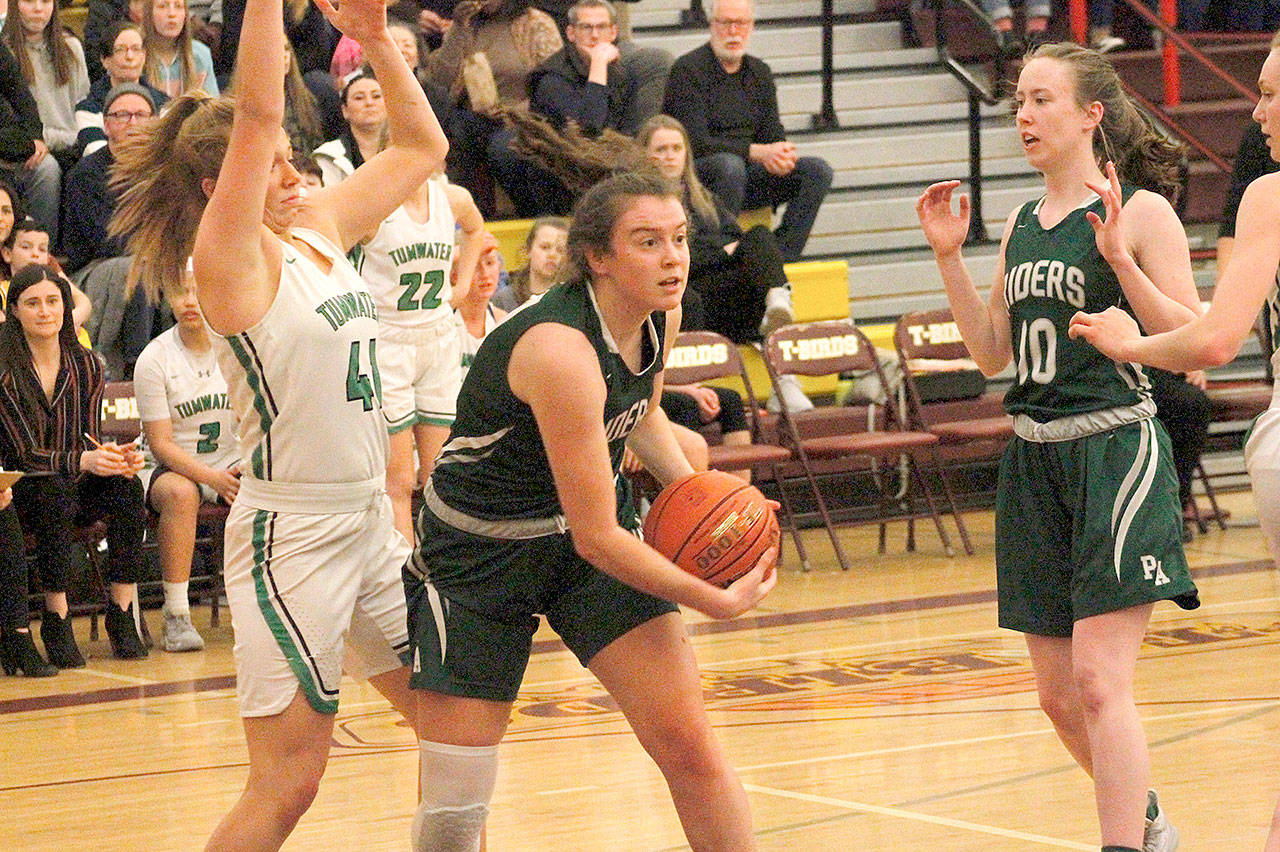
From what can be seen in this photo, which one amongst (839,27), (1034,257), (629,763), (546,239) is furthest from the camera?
(839,27)

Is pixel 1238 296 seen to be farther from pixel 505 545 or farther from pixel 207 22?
pixel 207 22

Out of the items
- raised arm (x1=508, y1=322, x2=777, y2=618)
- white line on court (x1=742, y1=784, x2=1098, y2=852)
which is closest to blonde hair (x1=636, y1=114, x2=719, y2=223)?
white line on court (x1=742, y1=784, x2=1098, y2=852)

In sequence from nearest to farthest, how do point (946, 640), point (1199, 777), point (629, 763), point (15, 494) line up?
point (1199, 777)
point (629, 763)
point (946, 640)
point (15, 494)

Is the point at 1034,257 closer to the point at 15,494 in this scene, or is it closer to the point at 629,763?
the point at 629,763

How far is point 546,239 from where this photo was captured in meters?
8.12

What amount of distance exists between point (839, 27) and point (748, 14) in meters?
2.54

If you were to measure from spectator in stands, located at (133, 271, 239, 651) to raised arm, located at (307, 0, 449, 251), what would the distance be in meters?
4.10

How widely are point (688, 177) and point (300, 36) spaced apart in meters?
2.43

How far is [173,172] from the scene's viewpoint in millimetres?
3383

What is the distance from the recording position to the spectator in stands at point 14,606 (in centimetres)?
696

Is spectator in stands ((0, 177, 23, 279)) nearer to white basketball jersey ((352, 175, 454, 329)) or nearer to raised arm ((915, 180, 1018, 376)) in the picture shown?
white basketball jersey ((352, 175, 454, 329))

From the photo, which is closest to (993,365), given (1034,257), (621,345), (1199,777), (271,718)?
(1034,257)

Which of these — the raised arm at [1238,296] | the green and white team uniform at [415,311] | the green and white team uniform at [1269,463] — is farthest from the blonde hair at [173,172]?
the green and white team uniform at [415,311]

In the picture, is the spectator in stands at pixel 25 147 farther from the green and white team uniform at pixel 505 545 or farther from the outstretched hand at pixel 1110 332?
the outstretched hand at pixel 1110 332
